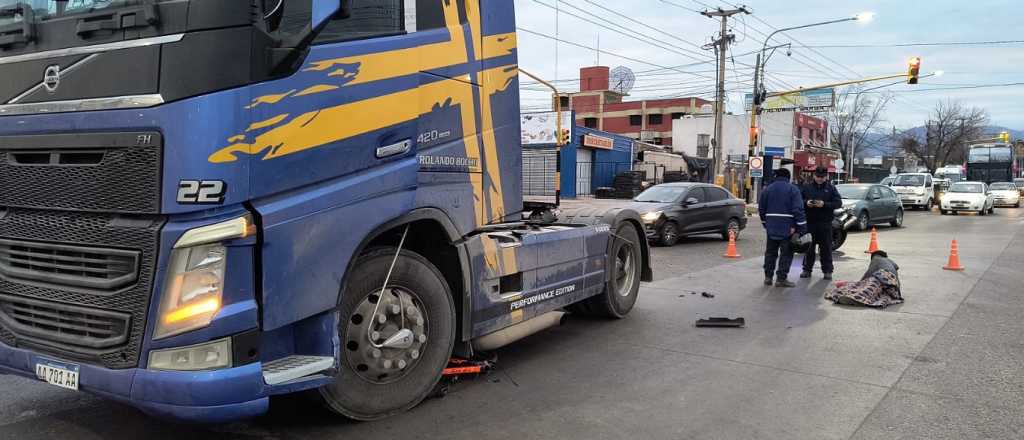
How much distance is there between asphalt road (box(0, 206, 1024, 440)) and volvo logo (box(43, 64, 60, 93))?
1.95 meters

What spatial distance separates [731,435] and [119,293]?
11.0 ft

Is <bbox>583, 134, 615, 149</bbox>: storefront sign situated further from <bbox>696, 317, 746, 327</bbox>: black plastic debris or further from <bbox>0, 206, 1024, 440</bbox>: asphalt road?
<bbox>696, 317, 746, 327</bbox>: black plastic debris

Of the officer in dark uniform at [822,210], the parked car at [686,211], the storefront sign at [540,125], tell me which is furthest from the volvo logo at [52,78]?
the storefront sign at [540,125]

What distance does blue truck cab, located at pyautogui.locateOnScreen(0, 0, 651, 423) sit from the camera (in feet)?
9.98

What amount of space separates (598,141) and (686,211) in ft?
52.8

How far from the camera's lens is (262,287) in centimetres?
321

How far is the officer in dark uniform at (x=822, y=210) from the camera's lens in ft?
33.7

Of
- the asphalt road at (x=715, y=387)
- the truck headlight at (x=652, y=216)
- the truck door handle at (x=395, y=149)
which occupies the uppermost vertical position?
the truck door handle at (x=395, y=149)

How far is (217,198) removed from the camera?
3.03 meters

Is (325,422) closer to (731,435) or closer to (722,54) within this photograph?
(731,435)

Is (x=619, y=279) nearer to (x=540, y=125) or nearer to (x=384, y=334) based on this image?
(x=384, y=334)

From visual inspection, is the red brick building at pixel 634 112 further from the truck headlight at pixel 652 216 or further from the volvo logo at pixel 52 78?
the volvo logo at pixel 52 78

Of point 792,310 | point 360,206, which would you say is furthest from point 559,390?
point 792,310

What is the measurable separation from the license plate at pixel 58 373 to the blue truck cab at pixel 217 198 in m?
0.01
